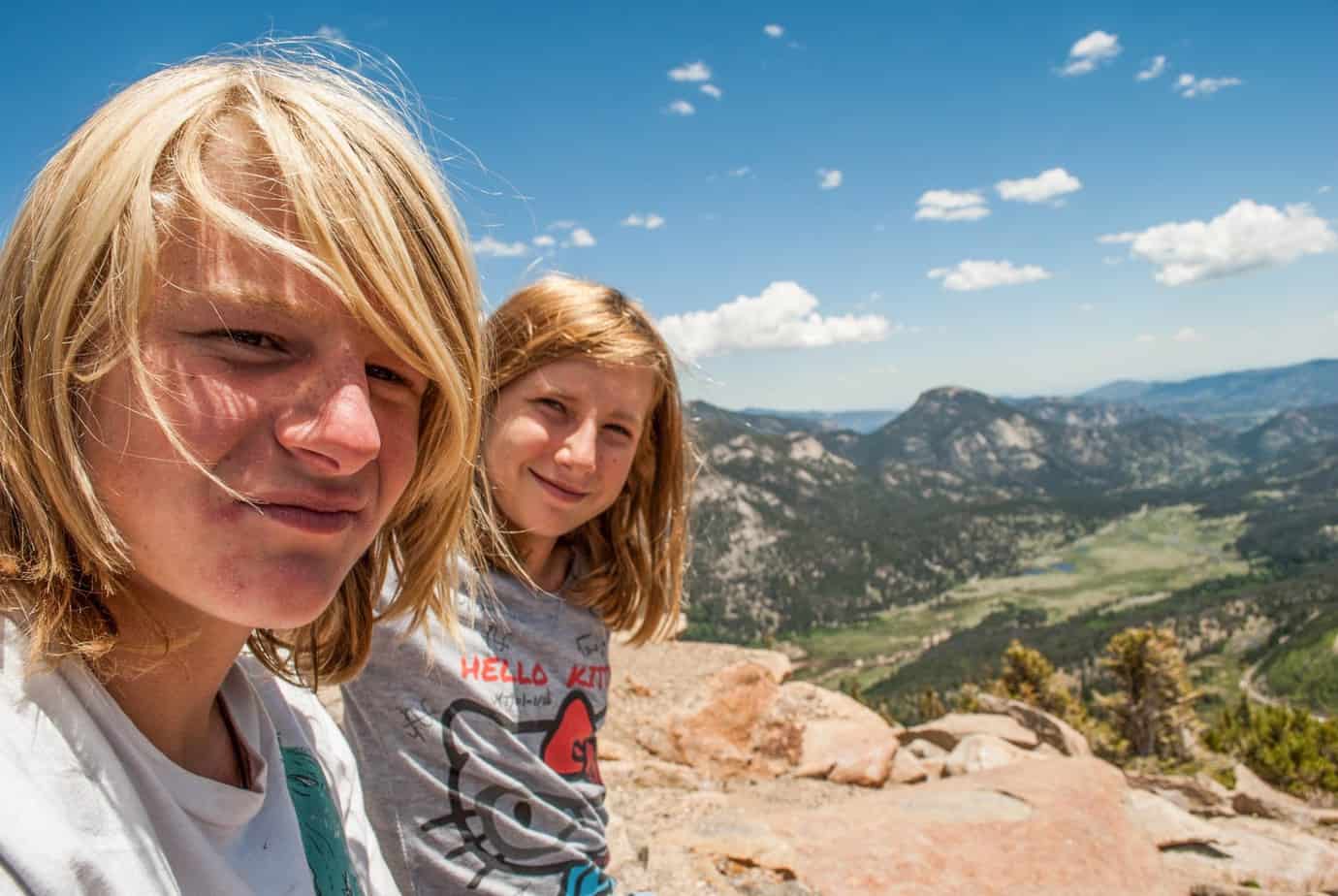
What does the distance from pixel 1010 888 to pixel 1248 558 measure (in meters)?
243

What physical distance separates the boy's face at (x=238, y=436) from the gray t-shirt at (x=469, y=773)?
4.55 ft

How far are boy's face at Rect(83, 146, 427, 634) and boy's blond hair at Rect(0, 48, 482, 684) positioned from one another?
0.02 metres

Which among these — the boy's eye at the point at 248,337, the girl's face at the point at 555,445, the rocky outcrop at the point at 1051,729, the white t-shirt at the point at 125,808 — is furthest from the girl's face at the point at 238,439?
the rocky outcrop at the point at 1051,729

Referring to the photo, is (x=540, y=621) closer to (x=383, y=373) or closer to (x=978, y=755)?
(x=383, y=373)

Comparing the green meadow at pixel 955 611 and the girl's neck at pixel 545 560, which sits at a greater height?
the girl's neck at pixel 545 560

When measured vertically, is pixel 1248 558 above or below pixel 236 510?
below

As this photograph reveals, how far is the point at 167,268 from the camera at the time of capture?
103 centimetres

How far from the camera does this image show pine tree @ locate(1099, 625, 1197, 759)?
37938 millimetres

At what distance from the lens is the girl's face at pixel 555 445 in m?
2.86

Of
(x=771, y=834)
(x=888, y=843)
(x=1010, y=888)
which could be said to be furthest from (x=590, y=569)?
(x=1010, y=888)

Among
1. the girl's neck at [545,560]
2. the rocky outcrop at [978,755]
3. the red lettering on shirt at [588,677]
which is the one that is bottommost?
the rocky outcrop at [978,755]

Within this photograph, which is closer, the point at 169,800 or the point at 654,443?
the point at 169,800

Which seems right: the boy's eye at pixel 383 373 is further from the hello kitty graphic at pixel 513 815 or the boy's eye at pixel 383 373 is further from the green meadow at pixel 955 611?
the green meadow at pixel 955 611

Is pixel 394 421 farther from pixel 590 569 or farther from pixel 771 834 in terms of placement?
pixel 771 834
